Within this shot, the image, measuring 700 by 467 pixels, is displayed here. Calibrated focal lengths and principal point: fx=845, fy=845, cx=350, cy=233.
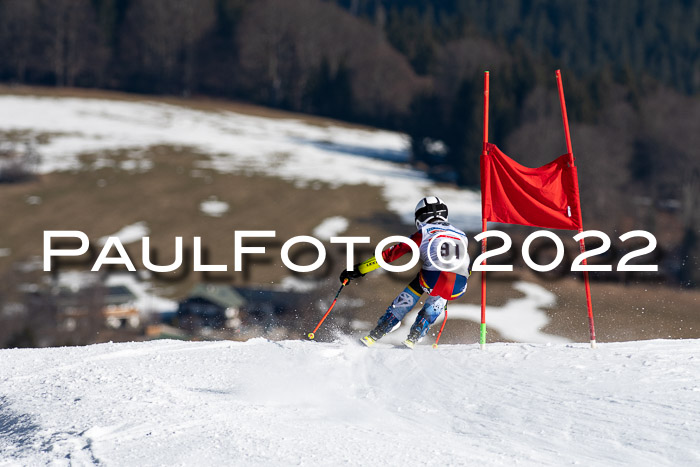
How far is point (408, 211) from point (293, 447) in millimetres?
46498

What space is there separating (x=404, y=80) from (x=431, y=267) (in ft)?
263

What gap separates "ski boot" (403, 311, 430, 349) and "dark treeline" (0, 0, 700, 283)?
2968cm

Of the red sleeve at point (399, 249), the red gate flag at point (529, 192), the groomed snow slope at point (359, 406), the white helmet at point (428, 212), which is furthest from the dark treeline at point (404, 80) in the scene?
the groomed snow slope at point (359, 406)

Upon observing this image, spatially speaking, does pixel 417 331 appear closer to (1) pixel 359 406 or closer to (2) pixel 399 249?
(2) pixel 399 249

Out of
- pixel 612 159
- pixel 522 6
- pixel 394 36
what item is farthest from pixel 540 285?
pixel 522 6

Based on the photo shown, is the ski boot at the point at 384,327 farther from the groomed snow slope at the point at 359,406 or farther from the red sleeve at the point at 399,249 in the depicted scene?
the red sleeve at the point at 399,249

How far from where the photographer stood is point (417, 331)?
28.6 feet

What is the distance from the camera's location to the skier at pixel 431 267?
8.48m

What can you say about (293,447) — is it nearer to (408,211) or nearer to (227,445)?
(227,445)

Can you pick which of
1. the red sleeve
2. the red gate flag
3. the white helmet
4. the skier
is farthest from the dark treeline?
the red sleeve

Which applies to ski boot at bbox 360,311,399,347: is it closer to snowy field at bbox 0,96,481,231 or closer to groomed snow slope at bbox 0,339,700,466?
groomed snow slope at bbox 0,339,700,466

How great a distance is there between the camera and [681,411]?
5934 millimetres

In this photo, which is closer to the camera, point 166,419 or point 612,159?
point 166,419

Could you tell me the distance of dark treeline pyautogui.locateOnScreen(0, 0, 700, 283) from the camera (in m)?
53.2
